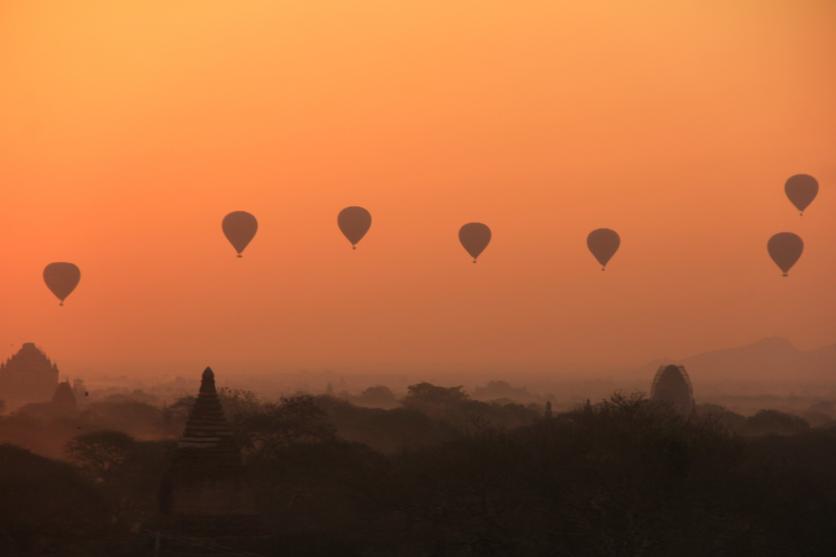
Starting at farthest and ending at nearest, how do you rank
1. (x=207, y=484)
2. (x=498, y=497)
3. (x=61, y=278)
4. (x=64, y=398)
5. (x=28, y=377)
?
(x=28, y=377) → (x=64, y=398) → (x=61, y=278) → (x=498, y=497) → (x=207, y=484)

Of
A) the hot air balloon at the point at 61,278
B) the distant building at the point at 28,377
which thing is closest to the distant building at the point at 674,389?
the hot air balloon at the point at 61,278

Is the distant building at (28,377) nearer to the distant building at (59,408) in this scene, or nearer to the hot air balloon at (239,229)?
the distant building at (59,408)

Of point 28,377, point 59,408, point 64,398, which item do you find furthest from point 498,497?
point 28,377

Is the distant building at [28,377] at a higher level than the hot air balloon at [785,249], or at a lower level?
higher

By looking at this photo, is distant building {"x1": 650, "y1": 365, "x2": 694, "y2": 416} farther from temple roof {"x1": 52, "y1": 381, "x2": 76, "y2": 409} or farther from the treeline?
temple roof {"x1": 52, "y1": 381, "x2": 76, "y2": 409}

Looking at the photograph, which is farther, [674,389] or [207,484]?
[674,389]

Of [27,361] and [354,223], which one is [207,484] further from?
[27,361]

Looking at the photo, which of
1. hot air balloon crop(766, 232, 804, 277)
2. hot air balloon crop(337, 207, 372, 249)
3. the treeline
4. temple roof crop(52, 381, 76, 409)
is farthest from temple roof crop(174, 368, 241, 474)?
temple roof crop(52, 381, 76, 409)

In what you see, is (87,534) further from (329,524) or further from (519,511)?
(519,511)
